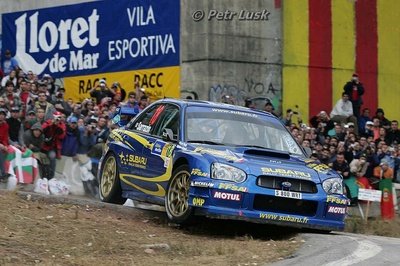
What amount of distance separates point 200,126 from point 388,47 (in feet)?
56.6

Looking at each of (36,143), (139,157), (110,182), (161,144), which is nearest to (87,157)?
(36,143)

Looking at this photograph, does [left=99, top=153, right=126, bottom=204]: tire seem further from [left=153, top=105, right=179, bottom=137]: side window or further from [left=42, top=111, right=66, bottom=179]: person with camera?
[left=42, top=111, right=66, bottom=179]: person with camera

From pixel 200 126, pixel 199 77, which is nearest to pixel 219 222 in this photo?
pixel 200 126

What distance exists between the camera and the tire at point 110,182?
14594mm

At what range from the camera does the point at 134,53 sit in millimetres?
27406

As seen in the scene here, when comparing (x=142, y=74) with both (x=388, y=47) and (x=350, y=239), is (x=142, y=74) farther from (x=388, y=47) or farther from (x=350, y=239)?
(x=350, y=239)

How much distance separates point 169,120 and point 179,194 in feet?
4.76

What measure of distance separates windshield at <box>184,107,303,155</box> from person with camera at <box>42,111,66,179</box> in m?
6.13

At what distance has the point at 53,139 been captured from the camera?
19.4 meters

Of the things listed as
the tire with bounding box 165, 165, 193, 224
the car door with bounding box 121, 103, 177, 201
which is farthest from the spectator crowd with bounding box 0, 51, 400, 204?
the tire with bounding box 165, 165, 193, 224

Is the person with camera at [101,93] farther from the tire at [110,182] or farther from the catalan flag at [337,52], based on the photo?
the tire at [110,182]

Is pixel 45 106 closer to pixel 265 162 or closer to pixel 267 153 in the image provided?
pixel 267 153

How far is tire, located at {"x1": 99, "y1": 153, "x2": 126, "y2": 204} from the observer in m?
14.6

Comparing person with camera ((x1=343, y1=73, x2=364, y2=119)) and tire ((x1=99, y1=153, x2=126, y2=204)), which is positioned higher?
person with camera ((x1=343, y1=73, x2=364, y2=119))
